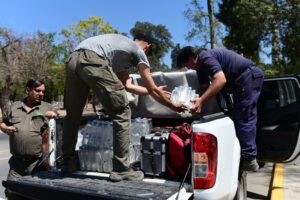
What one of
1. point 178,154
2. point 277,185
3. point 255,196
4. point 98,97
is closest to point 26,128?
point 98,97

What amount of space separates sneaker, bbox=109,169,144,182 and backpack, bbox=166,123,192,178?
274 millimetres

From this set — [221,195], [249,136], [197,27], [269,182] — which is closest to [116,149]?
[221,195]

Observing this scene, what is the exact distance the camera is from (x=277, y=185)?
690 cm

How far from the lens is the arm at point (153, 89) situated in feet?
13.3

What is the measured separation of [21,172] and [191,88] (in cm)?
209

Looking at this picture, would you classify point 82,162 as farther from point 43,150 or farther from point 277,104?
point 277,104

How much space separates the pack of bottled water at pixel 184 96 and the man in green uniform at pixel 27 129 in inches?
52.6

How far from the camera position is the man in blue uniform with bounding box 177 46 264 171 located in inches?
166

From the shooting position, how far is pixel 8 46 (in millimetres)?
36469

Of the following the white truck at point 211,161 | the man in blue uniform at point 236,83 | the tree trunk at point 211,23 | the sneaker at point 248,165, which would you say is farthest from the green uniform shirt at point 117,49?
the tree trunk at point 211,23

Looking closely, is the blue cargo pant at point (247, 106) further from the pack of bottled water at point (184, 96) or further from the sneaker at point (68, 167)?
the sneaker at point (68, 167)

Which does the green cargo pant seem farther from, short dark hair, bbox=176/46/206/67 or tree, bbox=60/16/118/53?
tree, bbox=60/16/118/53

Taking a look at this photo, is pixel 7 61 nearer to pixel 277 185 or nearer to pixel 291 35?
pixel 291 35

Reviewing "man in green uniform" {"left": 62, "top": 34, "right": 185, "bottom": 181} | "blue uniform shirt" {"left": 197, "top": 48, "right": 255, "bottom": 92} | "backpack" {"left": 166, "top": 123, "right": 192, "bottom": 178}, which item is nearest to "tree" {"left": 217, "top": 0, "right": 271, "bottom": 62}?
"blue uniform shirt" {"left": 197, "top": 48, "right": 255, "bottom": 92}
